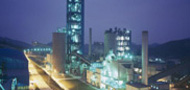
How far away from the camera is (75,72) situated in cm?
5400

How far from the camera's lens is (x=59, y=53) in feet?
169

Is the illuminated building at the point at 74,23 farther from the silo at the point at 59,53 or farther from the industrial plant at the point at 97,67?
the silo at the point at 59,53

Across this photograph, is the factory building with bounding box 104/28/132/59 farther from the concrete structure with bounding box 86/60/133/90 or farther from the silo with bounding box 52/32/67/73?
the concrete structure with bounding box 86/60/133/90

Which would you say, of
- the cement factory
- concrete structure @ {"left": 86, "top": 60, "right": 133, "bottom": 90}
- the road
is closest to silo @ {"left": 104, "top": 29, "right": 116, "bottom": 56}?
the cement factory

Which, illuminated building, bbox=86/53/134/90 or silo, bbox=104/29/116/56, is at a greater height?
silo, bbox=104/29/116/56

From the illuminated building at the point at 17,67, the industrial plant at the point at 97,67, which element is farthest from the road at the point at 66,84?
the illuminated building at the point at 17,67

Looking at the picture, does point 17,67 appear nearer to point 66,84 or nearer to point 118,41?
point 66,84

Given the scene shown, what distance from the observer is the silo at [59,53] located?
51250mm

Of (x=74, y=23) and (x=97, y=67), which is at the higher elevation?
(x=74, y=23)

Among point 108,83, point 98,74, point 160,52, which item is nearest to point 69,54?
point 98,74

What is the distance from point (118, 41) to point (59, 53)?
2596 centimetres

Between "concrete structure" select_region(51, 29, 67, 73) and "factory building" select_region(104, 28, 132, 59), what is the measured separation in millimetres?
17549

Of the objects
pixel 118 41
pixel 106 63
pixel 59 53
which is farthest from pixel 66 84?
pixel 118 41

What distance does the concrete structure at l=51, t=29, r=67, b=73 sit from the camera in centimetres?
5125
